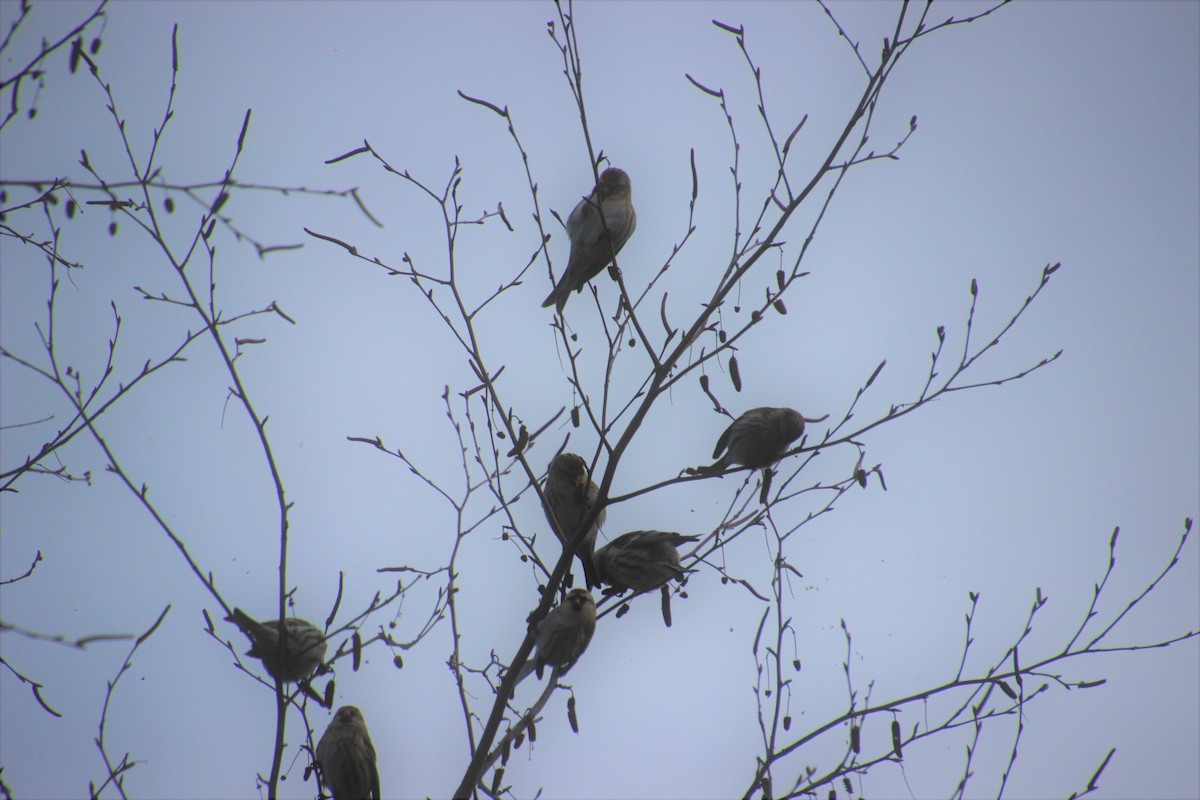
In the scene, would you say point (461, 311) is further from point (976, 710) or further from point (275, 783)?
point (976, 710)

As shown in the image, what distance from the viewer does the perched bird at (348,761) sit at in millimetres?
4391

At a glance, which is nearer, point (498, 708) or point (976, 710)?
point (498, 708)

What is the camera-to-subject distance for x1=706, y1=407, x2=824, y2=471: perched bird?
4.48 metres

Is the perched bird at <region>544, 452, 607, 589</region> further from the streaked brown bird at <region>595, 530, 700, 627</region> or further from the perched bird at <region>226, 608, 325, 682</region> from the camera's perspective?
the perched bird at <region>226, 608, 325, 682</region>

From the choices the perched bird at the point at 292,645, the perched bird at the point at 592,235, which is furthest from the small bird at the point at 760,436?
the perched bird at the point at 292,645

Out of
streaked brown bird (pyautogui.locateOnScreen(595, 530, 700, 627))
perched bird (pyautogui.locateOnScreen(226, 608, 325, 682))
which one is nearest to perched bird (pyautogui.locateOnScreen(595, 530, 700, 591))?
streaked brown bird (pyautogui.locateOnScreen(595, 530, 700, 627))

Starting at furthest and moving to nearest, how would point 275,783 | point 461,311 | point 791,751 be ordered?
point 461,311 → point 791,751 → point 275,783

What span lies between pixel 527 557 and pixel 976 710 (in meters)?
1.90

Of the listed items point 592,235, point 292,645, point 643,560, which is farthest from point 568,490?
point 292,645

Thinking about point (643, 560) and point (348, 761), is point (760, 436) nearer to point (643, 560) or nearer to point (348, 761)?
point (643, 560)

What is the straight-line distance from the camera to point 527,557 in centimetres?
411

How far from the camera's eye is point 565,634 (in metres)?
3.90

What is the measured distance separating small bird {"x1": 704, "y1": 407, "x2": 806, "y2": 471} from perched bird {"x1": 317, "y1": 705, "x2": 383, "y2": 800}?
2196 mm

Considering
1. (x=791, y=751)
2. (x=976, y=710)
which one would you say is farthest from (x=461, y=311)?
(x=976, y=710)
